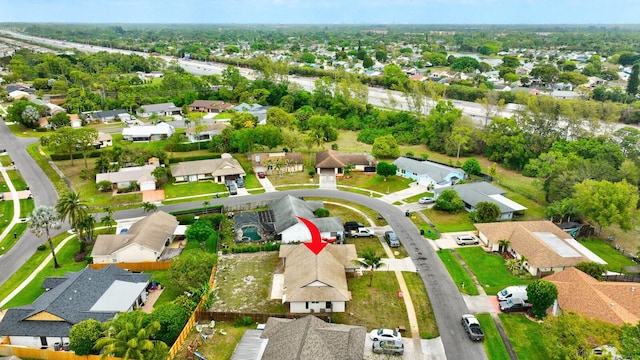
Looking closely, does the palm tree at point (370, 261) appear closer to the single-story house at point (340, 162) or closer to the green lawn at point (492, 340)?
the green lawn at point (492, 340)

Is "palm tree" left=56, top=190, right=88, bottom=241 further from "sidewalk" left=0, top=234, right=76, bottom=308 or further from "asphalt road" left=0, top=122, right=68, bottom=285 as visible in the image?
"asphalt road" left=0, top=122, right=68, bottom=285

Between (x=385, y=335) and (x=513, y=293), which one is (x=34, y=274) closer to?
(x=385, y=335)

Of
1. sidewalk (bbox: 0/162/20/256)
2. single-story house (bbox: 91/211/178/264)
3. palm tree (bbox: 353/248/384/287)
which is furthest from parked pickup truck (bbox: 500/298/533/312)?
sidewalk (bbox: 0/162/20/256)

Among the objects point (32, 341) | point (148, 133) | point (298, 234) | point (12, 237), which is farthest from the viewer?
point (148, 133)

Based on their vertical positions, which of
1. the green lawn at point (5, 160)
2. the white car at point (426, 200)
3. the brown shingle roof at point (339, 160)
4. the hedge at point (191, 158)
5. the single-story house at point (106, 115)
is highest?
the single-story house at point (106, 115)

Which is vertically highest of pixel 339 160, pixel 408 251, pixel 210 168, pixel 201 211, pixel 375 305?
pixel 339 160

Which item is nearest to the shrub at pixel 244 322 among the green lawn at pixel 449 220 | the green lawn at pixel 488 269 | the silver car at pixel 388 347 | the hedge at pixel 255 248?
the silver car at pixel 388 347

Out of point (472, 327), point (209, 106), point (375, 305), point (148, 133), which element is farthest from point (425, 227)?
point (209, 106)
